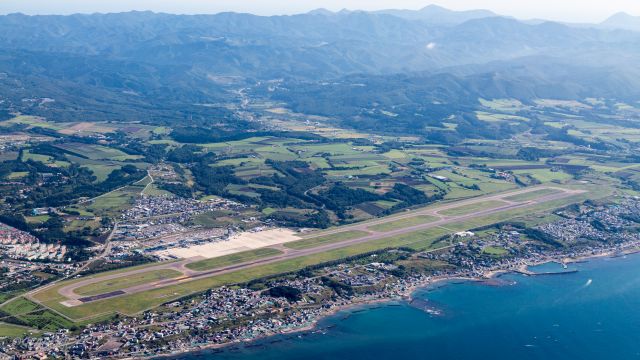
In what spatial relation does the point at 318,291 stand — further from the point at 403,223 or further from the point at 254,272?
the point at 403,223

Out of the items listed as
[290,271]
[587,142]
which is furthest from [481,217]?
[587,142]

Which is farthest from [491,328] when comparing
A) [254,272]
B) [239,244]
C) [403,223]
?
[403,223]

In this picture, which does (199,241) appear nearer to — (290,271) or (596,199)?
(290,271)

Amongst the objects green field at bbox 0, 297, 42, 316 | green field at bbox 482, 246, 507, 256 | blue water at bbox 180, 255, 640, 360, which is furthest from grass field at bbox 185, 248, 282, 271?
green field at bbox 482, 246, 507, 256

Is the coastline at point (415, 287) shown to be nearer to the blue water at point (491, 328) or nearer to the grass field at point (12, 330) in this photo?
the blue water at point (491, 328)

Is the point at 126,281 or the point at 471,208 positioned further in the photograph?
the point at 471,208

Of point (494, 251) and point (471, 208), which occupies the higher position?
point (471, 208)

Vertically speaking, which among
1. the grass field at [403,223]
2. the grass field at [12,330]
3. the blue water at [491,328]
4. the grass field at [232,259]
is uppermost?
the grass field at [12,330]

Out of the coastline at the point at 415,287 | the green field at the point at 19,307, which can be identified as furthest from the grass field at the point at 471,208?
the green field at the point at 19,307
